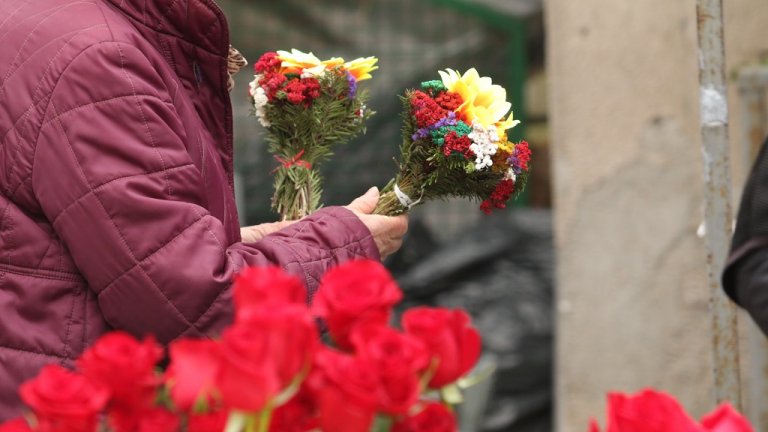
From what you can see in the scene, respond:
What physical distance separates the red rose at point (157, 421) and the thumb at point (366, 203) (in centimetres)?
113

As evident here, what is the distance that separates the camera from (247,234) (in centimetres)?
237

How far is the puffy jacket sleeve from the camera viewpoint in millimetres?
1686

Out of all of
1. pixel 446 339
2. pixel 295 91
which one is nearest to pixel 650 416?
pixel 446 339

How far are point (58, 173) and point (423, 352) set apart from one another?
867mm

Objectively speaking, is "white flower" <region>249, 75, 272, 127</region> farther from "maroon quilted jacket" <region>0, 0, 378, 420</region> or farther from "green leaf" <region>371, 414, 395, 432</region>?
"green leaf" <region>371, 414, 395, 432</region>

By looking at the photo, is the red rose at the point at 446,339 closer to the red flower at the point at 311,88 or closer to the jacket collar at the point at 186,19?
the jacket collar at the point at 186,19

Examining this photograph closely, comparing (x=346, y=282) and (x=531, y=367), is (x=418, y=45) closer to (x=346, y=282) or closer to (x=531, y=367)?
(x=531, y=367)

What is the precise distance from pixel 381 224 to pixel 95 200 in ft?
1.88

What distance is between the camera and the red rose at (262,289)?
1.00 metres

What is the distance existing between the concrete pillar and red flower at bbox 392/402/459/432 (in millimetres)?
3089

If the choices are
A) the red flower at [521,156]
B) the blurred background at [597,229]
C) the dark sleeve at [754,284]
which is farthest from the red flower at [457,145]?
the blurred background at [597,229]

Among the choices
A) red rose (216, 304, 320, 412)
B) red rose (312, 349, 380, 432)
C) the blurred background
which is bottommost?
the blurred background

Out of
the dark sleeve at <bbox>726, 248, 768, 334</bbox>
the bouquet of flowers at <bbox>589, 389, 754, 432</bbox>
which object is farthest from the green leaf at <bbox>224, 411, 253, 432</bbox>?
the dark sleeve at <bbox>726, 248, 768, 334</bbox>

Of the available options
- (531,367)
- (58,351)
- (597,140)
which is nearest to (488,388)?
(531,367)
